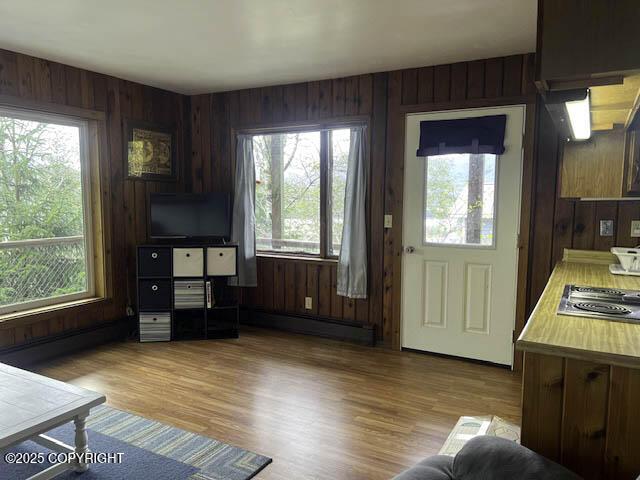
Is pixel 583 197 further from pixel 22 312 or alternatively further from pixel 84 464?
pixel 22 312

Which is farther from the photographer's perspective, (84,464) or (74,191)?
(74,191)

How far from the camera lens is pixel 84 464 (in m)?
2.27

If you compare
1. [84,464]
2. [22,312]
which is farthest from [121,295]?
[84,464]

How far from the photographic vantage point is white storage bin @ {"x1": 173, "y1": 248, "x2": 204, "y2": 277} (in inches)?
168

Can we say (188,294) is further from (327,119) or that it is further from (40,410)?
(40,410)

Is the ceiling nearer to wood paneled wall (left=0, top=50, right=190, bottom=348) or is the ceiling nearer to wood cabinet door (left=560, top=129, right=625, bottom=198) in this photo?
wood paneled wall (left=0, top=50, right=190, bottom=348)

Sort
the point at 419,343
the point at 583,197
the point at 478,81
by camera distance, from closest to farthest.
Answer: the point at 583,197, the point at 478,81, the point at 419,343

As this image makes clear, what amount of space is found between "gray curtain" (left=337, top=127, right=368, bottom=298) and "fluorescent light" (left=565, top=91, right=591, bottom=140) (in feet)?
6.66

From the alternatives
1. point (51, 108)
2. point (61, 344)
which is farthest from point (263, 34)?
point (61, 344)

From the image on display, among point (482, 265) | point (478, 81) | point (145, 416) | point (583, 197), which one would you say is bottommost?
point (145, 416)

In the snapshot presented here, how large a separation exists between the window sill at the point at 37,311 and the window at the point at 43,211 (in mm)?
47

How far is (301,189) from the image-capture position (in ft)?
15.0

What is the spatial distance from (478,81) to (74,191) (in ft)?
11.3

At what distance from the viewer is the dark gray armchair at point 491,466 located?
4.49 feet
